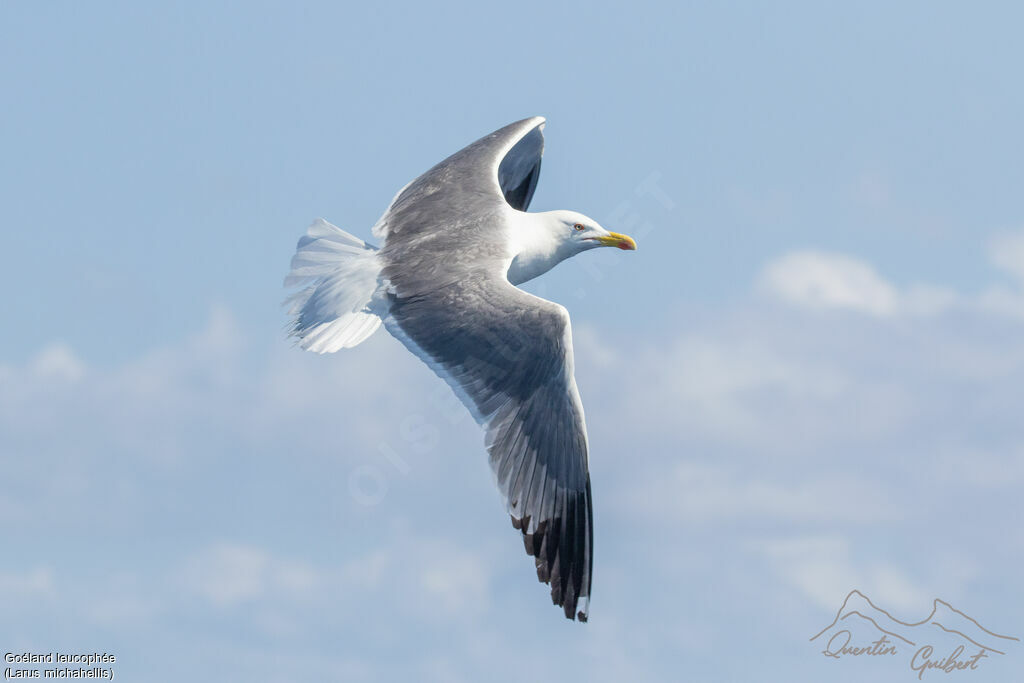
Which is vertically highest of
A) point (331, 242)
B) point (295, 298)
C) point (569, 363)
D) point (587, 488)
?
point (331, 242)

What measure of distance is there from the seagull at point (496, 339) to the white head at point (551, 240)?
25mm

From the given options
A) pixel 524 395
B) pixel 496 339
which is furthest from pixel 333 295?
pixel 524 395

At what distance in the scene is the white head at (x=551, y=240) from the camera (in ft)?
35.3

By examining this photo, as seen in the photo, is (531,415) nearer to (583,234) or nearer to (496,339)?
(496,339)

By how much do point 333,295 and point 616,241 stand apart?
266cm

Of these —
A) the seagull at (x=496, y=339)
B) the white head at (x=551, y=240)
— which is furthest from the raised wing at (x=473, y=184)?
the white head at (x=551, y=240)

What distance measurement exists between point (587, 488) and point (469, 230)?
247 cm

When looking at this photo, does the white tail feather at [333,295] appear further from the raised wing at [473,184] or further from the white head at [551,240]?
the white head at [551,240]

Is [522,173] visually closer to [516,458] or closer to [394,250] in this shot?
[394,250]

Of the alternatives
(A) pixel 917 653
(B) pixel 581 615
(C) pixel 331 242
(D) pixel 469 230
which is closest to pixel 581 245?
(D) pixel 469 230

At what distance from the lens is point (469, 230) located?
10.6m

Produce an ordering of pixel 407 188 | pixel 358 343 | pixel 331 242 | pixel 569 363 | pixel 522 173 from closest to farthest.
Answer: pixel 569 363 < pixel 358 343 < pixel 331 242 < pixel 407 188 < pixel 522 173

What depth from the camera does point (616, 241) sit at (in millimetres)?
11414

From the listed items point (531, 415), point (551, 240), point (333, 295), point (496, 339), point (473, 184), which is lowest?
point (531, 415)
